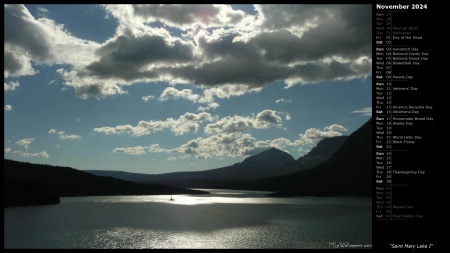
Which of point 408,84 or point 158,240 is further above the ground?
point 408,84

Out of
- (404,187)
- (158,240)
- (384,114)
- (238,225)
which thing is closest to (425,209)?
(404,187)

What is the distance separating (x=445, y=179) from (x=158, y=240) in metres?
56.3

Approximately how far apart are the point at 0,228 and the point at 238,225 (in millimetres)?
76036

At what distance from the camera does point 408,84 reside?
37375mm

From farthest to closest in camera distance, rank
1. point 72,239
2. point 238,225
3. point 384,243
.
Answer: point 238,225
point 72,239
point 384,243

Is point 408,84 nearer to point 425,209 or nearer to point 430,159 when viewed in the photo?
point 430,159

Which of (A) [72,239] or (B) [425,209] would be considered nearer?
(B) [425,209]

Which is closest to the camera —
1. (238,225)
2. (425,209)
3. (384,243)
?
(384,243)

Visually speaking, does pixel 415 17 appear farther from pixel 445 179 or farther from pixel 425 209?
pixel 425 209

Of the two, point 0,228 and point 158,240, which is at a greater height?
point 0,228

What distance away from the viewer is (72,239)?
250 ft

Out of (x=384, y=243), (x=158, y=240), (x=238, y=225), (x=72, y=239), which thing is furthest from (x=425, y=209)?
(x=238, y=225)

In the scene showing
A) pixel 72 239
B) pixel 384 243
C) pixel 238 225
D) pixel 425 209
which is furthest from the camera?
pixel 238 225
